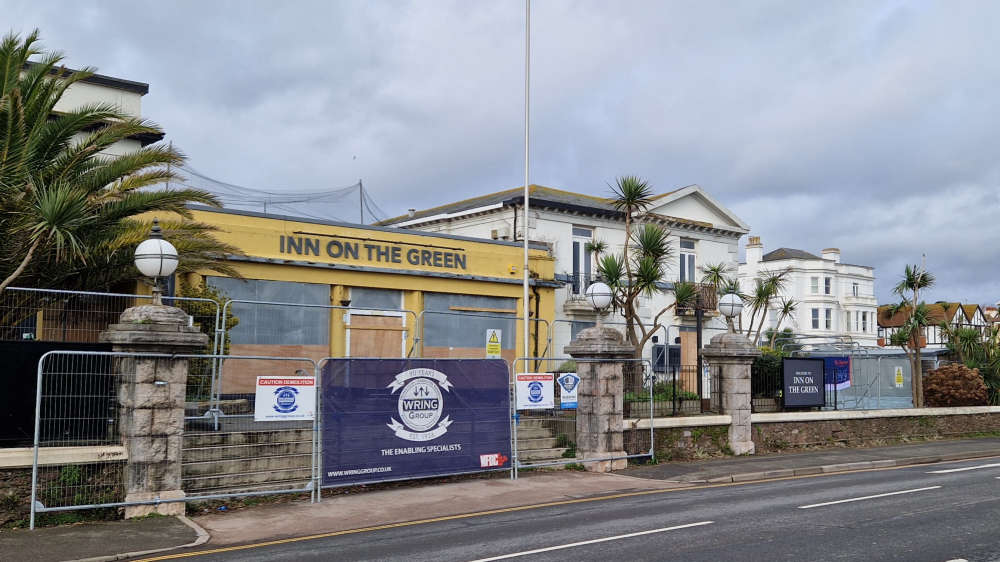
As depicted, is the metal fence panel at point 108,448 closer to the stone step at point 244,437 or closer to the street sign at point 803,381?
the stone step at point 244,437

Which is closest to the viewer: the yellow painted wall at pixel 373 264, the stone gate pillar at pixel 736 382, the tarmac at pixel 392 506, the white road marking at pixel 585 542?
the white road marking at pixel 585 542

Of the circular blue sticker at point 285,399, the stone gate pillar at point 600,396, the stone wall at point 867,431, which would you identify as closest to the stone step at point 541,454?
the stone gate pillar at point 600,396

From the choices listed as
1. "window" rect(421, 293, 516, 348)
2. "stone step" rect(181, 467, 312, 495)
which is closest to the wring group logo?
"stone step" rect(181, 467, 312, 495)

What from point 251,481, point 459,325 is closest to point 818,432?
point 459,325

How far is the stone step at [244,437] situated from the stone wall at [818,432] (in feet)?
22.1

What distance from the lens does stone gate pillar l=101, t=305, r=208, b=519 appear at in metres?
11.2

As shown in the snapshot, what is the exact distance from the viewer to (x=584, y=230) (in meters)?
Result: 34.0

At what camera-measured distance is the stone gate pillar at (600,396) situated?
16.1 m

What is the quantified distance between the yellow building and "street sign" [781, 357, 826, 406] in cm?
627

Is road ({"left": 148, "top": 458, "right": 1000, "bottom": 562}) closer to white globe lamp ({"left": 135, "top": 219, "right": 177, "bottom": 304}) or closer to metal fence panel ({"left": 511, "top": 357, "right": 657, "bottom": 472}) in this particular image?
metal fence panel ({"left": 511, "top": 357, "right": 657, "bottom": 472})

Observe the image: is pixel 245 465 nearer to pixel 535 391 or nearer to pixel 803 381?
pixel 535 391

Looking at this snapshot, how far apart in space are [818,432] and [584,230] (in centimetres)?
1534

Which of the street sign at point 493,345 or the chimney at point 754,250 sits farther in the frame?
the chimney at point 754,250

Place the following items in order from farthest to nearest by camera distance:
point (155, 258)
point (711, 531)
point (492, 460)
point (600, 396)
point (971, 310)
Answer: point (971, 310)
point (600, 396)
point (492, 460)
point (155, 258)
point (711, 531)
